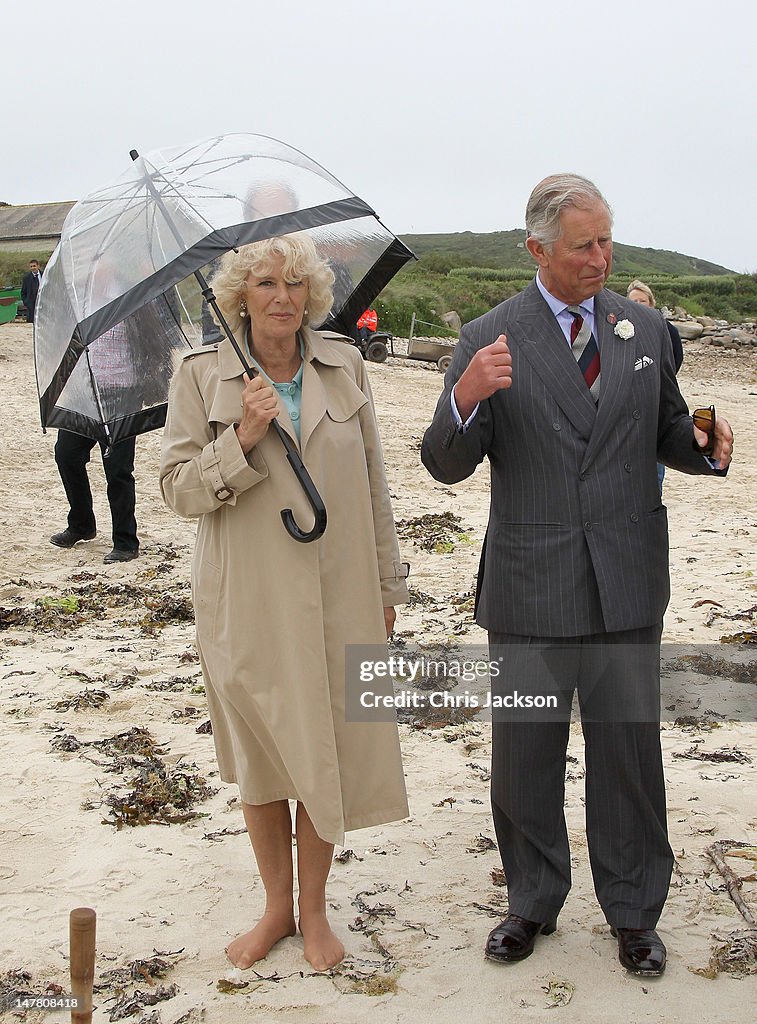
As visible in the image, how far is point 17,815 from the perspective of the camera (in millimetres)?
4078

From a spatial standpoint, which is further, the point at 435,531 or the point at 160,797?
the point at 435,531

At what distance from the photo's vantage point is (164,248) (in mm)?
3525

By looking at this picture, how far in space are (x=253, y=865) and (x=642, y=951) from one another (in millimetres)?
1355

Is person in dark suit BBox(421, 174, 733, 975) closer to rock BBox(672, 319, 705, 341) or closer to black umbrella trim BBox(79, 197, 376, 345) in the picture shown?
black umbrella trim BBox(79, 197, 376, 345)

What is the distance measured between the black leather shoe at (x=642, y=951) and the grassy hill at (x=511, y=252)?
84268 millimetres

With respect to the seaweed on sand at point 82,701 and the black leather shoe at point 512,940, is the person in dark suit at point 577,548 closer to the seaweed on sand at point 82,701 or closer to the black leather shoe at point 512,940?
the black leather shoe at point 512,940

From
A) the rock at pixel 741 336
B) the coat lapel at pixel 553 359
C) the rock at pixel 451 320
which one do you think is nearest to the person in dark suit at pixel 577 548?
the coat lapel at pixel 553 359

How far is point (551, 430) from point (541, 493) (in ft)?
0.57

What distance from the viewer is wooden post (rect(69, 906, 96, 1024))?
1.87m

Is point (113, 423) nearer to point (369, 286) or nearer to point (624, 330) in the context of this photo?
point (369, 286)

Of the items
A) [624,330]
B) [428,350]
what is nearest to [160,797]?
[624,330]

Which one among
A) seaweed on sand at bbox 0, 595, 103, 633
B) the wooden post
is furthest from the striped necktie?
seaweed on sand at bbox 0, 595, 103, 633

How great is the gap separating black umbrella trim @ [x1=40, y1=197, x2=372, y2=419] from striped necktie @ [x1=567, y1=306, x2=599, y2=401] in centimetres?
87

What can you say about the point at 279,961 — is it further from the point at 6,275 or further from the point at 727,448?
the point at 6,275
